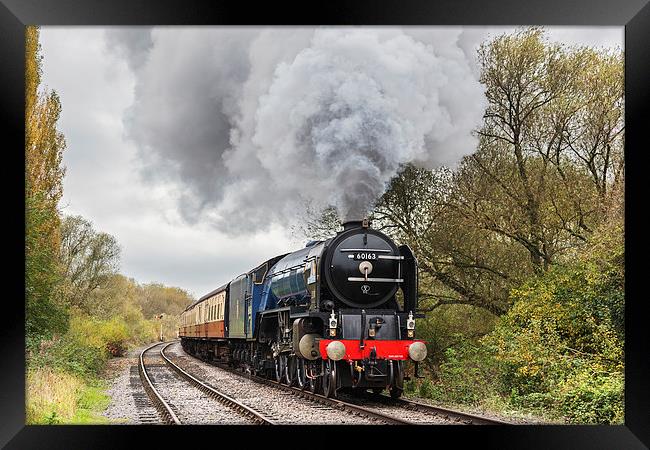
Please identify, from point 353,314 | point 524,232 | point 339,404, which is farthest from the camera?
point 524,232

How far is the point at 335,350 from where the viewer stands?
1138cm

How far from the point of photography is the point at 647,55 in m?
8.58

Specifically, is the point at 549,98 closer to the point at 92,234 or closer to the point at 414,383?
the point at 414,383

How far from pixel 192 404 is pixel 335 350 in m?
2.98

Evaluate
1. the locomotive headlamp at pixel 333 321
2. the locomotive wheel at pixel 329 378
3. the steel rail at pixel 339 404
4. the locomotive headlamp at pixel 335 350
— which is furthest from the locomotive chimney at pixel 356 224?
the steel rail at pixel 339 404

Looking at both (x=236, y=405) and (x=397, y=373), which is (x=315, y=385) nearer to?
(x=236, y=405)

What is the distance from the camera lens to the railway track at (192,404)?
35.4 ft

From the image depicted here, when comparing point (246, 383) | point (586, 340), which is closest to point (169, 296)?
point (246, 383)

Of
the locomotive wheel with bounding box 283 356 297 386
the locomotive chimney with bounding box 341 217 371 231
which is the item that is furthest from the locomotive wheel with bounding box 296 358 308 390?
the locomotive chimney with bounding box 341 217 371 231

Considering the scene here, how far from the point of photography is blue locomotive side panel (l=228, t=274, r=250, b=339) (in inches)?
680

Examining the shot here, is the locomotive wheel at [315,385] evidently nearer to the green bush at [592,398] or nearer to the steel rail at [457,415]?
the steel rail at [457,415]

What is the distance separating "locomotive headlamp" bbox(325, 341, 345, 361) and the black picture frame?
8.53 feet

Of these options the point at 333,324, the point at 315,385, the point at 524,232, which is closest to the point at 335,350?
the point at 333,324

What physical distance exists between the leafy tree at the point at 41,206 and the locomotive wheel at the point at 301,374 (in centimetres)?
529
